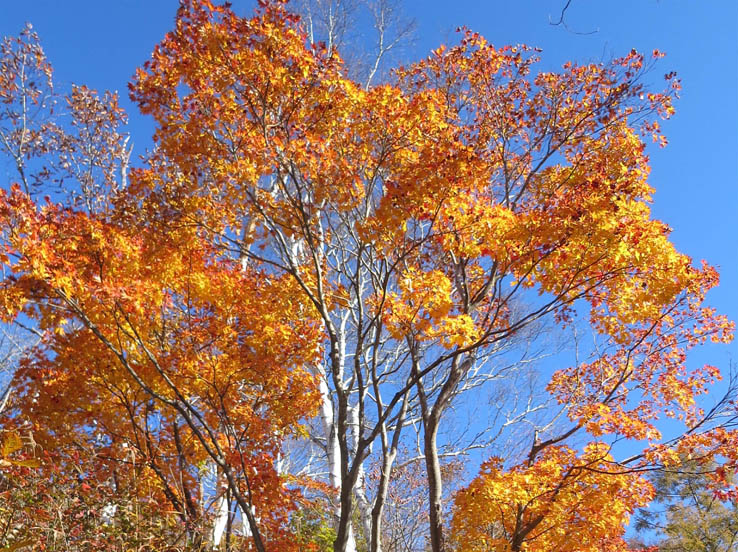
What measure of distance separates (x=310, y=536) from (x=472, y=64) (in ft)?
25.3

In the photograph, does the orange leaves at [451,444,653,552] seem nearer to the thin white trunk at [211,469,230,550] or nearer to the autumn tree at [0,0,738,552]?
the autumn tree at [0,0,738,552]

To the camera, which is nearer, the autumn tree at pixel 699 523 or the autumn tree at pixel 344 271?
the autumn tree at pixel 344 271

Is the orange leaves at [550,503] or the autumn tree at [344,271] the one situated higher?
the autumn tree at [344,271]

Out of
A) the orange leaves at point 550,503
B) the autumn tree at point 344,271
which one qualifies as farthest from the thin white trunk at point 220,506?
the orange leaves at point 550,503

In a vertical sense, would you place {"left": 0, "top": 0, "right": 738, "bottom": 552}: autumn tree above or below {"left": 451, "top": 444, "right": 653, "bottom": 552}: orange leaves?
above

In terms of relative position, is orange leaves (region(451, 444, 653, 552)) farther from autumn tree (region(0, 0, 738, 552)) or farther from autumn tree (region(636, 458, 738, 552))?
autumn tree (region(636, 458, 738, 552))

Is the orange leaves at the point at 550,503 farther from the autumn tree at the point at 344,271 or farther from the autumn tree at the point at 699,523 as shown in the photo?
the autumn tree at the point at 699,523

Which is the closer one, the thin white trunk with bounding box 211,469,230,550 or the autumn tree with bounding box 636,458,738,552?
the thin white trunk with bounding box 211,469,230,550

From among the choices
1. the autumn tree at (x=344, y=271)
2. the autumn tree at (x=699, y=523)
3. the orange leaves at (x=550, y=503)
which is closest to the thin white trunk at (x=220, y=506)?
the autumn tree at (x=344, y=271)

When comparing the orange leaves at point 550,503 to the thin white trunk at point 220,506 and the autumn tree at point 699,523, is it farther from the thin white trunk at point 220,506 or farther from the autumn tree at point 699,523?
the autumn tree at point 699,523

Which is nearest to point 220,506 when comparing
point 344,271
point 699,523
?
point 344,271

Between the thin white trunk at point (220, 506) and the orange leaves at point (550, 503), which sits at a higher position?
the thin white trunk at point (220, 506)

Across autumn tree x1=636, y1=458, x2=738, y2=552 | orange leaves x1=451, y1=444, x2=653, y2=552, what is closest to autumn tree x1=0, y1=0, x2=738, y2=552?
orange leaves x1=451, y1=444, x2=653, y2=552

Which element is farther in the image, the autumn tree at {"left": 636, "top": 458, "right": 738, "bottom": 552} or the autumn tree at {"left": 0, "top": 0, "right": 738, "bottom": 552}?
the autumn tree at {"left": 636, "top": 458, "right": 738, "bottom": 552}
